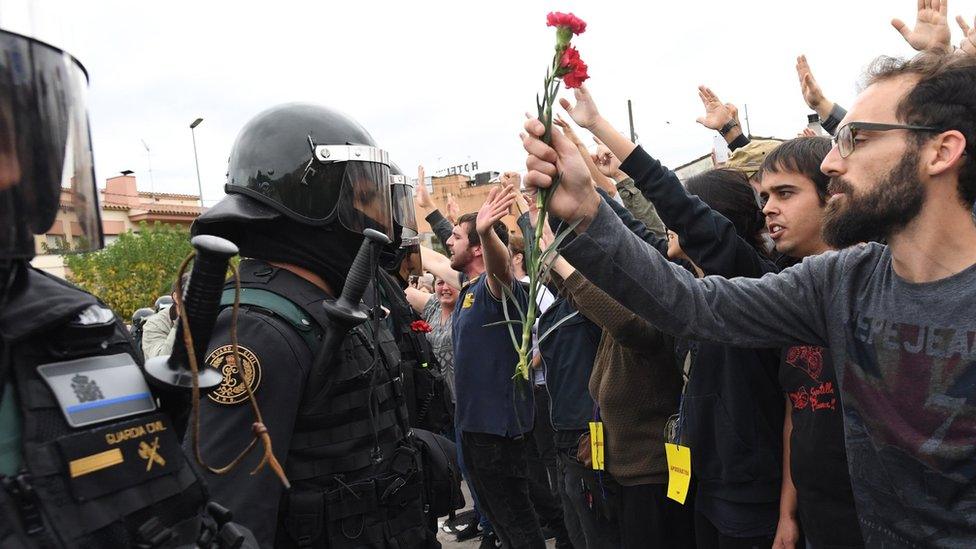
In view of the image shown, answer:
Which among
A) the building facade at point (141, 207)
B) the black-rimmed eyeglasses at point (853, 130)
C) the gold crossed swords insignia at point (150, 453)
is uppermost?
the black-rimmed eyeglasses at point (853, 130)

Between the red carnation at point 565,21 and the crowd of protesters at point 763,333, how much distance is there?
0.24m

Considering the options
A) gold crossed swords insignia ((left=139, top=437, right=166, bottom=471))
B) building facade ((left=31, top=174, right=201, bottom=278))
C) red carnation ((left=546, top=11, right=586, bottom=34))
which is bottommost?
building facade ((left=31, top=174, right=201, bottom=278))

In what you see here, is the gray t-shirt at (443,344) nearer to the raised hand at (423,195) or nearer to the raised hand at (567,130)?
the raised hand at (423,195)

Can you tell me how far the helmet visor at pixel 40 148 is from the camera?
120 cm

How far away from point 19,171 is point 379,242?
1.28 meters

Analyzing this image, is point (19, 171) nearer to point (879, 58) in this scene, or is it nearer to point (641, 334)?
point (879, 58)

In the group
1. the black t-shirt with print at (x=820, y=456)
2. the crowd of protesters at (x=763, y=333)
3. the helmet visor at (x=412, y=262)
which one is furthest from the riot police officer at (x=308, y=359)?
the helmet visor at (x=412, y=262)

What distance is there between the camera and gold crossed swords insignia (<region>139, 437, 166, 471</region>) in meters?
1.31

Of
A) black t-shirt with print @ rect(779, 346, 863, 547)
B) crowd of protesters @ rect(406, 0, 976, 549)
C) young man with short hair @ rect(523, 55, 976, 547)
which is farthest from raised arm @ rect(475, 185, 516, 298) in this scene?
young man with short hair @ rect(523, 55, 976, 547)

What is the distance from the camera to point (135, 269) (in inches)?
1305

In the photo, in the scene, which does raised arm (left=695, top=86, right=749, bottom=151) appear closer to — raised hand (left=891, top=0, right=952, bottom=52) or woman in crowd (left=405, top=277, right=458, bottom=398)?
raised hand (left=891, top=0, right=952, bottom=52)

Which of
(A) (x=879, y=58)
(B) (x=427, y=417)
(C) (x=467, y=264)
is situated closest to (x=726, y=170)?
(A) (x=879, y=58)

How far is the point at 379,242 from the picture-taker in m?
2.43

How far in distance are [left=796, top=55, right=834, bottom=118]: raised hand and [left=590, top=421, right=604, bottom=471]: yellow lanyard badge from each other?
6.57 ft
